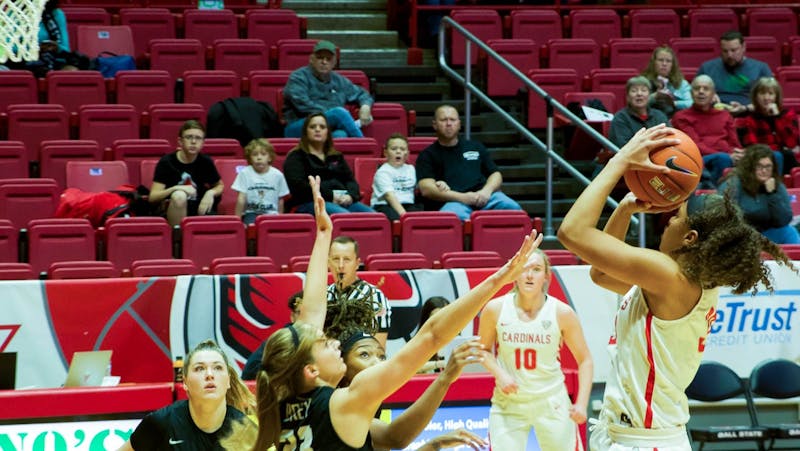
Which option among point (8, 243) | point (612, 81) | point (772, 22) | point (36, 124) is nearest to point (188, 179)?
point (8, 243)

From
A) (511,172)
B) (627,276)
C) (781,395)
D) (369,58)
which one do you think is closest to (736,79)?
(511,172)

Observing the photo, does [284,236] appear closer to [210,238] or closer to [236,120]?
[210,238]

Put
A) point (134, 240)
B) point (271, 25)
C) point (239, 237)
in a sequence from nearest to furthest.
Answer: point (134, 240) → point (239, 237) → point (271, 25)

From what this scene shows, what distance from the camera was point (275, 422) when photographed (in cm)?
371

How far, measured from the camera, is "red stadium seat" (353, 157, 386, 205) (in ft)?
32.9

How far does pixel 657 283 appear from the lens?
3887mm

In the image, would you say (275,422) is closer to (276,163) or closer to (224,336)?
(224,336)

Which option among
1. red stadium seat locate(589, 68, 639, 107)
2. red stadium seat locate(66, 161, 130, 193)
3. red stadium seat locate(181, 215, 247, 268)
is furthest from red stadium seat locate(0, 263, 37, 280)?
A: red stadium seat locate(589, 68, 639, 107)

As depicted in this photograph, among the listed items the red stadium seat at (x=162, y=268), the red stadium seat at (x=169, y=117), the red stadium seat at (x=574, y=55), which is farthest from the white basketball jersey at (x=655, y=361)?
the red stadium seat at (x=574, y=55)

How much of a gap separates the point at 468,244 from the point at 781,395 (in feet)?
8.52

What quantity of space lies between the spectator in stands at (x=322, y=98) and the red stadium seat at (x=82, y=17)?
2.34 m

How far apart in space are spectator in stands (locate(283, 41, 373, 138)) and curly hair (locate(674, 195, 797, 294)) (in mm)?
6716

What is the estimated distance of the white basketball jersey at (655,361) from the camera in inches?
159

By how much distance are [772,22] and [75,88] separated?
7.58 metres
